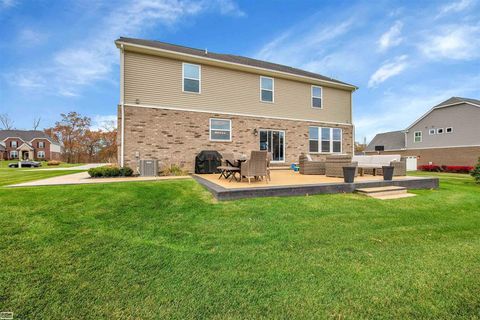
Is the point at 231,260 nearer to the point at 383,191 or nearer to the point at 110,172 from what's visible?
the point at 383,191

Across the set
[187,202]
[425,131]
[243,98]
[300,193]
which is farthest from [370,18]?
[425,131]

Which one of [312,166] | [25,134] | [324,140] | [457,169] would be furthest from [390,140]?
[25,134]

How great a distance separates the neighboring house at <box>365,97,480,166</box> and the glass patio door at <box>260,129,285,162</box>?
19681mm

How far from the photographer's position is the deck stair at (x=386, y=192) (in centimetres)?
603

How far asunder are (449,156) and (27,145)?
65718 mm

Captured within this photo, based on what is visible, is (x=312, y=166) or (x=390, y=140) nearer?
(x=312, y=166)

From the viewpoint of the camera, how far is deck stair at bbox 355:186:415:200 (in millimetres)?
6034

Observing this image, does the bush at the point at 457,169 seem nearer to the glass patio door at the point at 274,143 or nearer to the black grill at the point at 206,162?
the glass patio door at the point at 274,143

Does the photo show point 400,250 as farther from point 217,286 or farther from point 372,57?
point 372,57

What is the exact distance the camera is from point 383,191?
6250 millimetres

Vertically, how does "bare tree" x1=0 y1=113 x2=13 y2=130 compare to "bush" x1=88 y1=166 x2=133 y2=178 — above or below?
above

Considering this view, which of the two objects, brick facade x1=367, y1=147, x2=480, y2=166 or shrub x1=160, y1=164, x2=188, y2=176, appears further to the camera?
brick facade x1=367, y1=147, x2=480, y2=166

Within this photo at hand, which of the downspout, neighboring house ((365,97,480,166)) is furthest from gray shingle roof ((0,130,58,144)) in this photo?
neighboring house ((365,97,480,166))

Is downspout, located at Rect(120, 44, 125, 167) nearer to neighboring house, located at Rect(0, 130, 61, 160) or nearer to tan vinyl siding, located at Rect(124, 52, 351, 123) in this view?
tan vinyl siding, located at Rect(124, 52, 351, 123)
